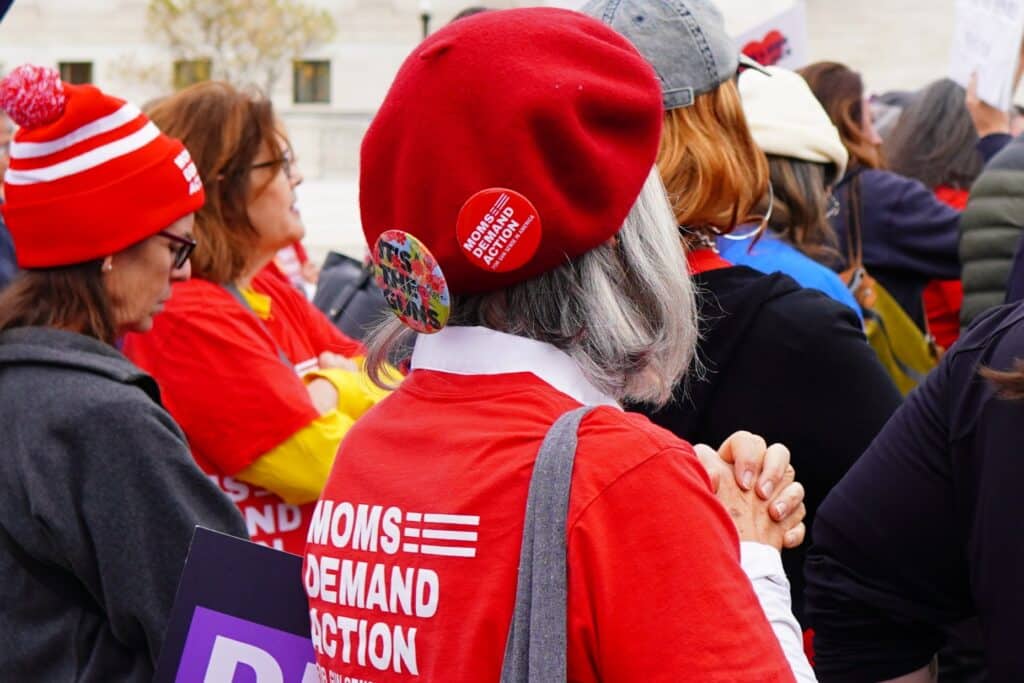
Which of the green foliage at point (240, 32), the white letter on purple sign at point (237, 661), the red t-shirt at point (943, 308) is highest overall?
the white letter on purple sign at point (237, 661)

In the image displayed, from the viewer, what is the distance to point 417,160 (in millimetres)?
1638

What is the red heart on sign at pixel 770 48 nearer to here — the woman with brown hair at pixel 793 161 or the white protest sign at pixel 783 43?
the white protest sign at pixel 783 43

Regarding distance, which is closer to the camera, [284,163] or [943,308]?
[284,163]

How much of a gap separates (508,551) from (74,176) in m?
1.76

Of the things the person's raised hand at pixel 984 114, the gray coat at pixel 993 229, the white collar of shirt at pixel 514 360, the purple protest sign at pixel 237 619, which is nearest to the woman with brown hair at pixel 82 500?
the purple protest sign at pixel 237 619

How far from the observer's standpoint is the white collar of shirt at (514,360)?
164 cm

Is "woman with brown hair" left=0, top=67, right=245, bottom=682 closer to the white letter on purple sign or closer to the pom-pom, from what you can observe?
the pom-pom

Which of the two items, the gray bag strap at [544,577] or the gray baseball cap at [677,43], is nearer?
the gray bag strap at [544,577]

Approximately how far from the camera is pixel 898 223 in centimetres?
500

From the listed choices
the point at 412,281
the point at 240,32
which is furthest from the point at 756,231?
the point at 240,32

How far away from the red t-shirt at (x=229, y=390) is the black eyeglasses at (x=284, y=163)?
0.42 metres

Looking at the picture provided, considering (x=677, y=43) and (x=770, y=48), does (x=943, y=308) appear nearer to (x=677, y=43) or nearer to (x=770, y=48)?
(x=770, y=48)

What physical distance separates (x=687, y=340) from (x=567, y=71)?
37 cm

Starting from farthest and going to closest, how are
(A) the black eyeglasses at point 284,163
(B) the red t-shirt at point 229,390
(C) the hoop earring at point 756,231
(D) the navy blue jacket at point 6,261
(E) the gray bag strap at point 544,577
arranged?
(D) the navy blue jacket at point 6,261 < (A) the black eyeglasses at point 284,163 < (B) the red t-shirt at point 229,390 < (C) the hoop earring at point 756,231 < (E) the gray bag strap at point 544,577
